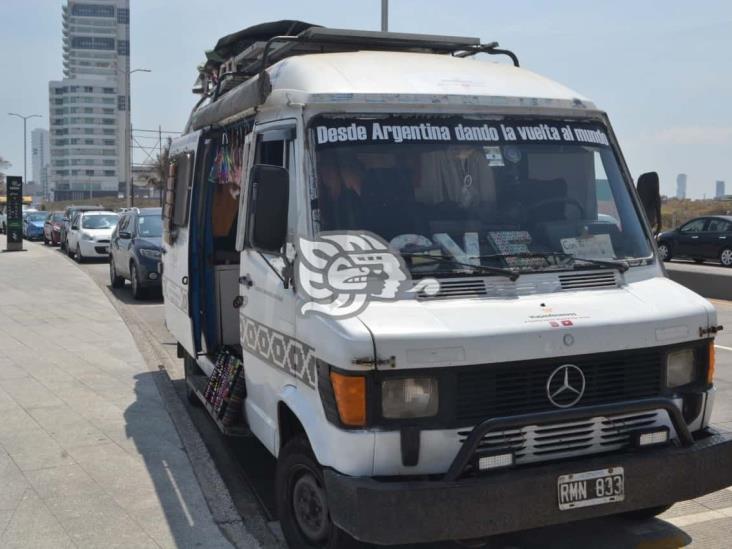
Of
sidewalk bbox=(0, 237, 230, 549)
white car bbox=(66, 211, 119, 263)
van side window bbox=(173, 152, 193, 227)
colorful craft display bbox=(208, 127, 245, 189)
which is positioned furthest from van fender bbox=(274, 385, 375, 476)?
white car bbox=(66, 211, 119, 263)

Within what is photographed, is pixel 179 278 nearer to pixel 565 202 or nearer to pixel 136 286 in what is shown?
pixel 565 202

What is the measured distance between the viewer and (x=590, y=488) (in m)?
3.88

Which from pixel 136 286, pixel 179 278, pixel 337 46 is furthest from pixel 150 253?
pixel 337 46

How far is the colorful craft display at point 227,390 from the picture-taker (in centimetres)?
563

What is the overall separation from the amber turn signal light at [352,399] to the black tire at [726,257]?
23.2 metres

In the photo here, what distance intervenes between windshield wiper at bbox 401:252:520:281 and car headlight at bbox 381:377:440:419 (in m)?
0.74

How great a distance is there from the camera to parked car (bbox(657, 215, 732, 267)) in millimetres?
24672

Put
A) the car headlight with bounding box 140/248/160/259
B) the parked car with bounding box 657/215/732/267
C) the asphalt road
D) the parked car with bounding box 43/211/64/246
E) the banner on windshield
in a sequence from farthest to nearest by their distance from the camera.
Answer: the parked car with bounding box 43/211/64/246
the parked car with bounding box 657/215/732/267
the car headlight with bounding box 140/248/160/259
the asphalt road
the banner on windshield

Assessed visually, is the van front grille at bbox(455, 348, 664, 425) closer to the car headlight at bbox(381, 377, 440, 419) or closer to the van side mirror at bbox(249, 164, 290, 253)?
the car headlight at bbox(381, 377, 440, 419)

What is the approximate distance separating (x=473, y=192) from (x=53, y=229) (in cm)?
3530

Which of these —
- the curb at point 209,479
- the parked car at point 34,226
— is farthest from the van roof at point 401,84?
the parked car at point 34,226

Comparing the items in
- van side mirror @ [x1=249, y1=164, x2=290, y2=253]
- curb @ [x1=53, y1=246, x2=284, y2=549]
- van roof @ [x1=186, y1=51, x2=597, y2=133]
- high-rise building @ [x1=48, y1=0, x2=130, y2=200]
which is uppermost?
high-rise building @ [x1=48, y1=0, x2=130, y2=200]

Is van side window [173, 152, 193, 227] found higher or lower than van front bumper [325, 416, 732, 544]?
higher

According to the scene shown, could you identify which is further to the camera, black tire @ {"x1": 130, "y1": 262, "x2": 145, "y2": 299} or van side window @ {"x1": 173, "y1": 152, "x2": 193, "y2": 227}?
black tire @ {"x1": 130, "y1": 262, "x2": 145, "y2": 299}
